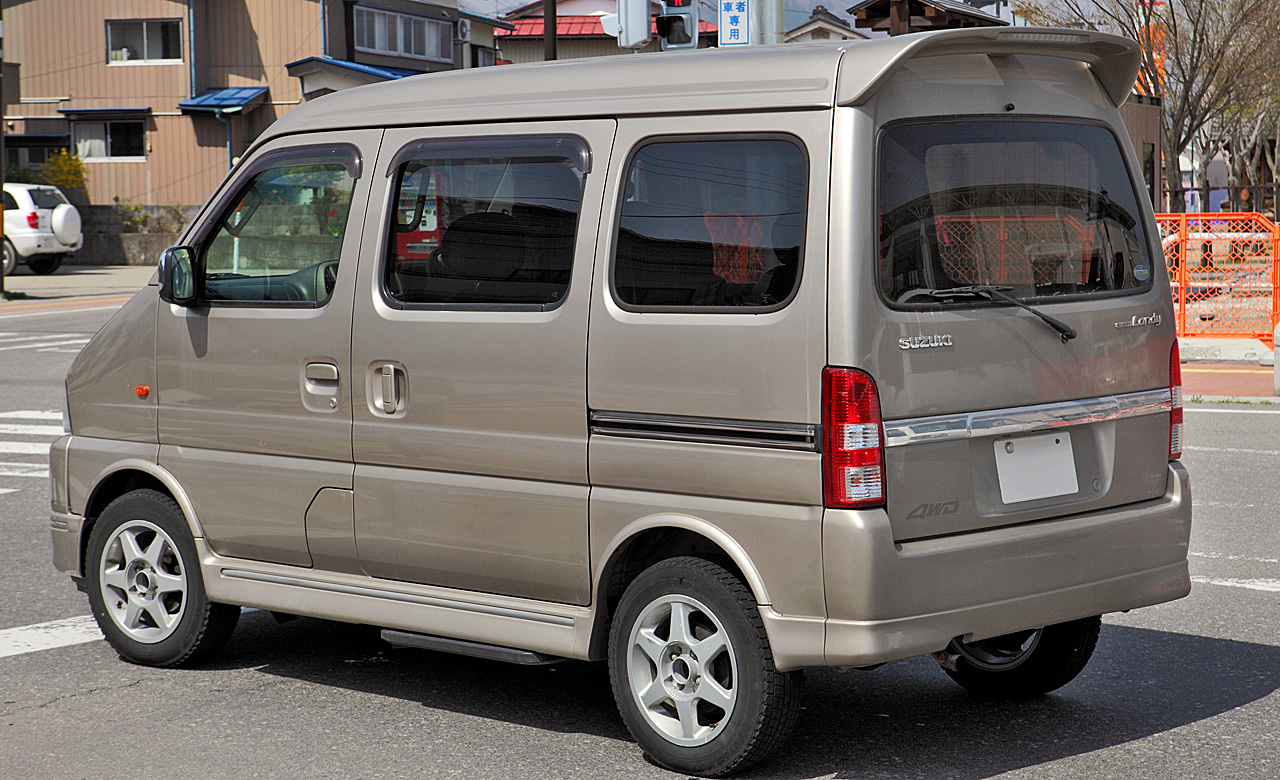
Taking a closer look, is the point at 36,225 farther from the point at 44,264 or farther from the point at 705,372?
the point at 705,372

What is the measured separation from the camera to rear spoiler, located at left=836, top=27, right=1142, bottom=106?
3.99 metres

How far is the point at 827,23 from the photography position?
139ft

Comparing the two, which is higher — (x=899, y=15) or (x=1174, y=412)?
(x=899, y=15)

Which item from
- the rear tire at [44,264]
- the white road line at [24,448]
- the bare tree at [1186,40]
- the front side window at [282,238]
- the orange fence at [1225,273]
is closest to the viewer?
the front side window at [282,238]

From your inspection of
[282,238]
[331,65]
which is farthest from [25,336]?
[331,65]

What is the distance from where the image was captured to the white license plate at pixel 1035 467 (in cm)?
421

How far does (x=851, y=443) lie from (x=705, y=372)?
0.49 meters

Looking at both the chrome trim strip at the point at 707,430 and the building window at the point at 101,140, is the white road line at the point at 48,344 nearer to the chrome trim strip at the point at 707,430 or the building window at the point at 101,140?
the chrome trim strip at the point at 707,430

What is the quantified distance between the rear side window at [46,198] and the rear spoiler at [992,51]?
30.3 meters

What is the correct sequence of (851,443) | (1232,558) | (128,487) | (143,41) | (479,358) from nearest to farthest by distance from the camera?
(851,443)
(479,358)
(128,487)
(1232,558)
(143,41)

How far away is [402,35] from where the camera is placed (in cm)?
4606

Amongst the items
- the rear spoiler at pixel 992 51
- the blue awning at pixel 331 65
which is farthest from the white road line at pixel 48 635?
the blue awning at pixel 331 65

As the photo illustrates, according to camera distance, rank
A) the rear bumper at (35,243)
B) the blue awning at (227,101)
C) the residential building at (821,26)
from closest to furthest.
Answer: the rear bumper at (35,243), the blue awning at (227,101), the residential building at (821,26)

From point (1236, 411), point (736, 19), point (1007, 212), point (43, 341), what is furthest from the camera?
point (43, 341)
